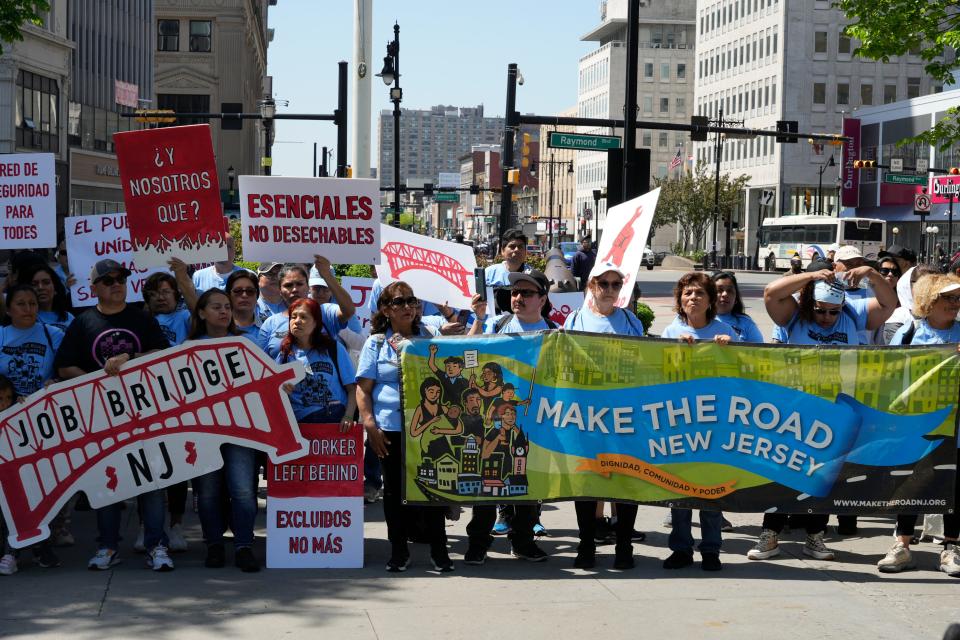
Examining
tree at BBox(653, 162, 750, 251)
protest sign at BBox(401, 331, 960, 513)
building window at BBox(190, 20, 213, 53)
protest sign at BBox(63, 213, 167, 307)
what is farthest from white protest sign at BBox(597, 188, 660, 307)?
building window at BBox(190, 20, 213, 53)

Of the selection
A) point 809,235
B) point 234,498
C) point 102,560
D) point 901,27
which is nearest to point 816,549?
point 234,498

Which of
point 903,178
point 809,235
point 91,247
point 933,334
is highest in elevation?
point 903,178

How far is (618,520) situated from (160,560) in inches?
111

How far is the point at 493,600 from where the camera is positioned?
23.6 ft

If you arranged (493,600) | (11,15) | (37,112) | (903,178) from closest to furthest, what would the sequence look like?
1. (493,600)
2. (11,15)
3. (37,112)
4. (903,178)

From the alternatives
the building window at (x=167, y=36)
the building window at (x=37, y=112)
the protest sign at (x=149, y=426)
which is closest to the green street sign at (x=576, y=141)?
the protest sign at (x=149, y=426)

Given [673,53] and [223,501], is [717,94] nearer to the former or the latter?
[673,53]

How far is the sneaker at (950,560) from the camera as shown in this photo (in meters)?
7.86

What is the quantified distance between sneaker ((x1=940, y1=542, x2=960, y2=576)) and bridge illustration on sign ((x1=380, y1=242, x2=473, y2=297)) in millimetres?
4946

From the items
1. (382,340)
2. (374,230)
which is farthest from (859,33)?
(382,340)

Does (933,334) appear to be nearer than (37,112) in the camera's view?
Yes

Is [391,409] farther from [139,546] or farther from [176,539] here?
[139,546]

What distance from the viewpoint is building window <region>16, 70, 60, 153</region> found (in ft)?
156

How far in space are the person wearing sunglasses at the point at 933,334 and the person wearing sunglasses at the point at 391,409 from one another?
9.17 ft
